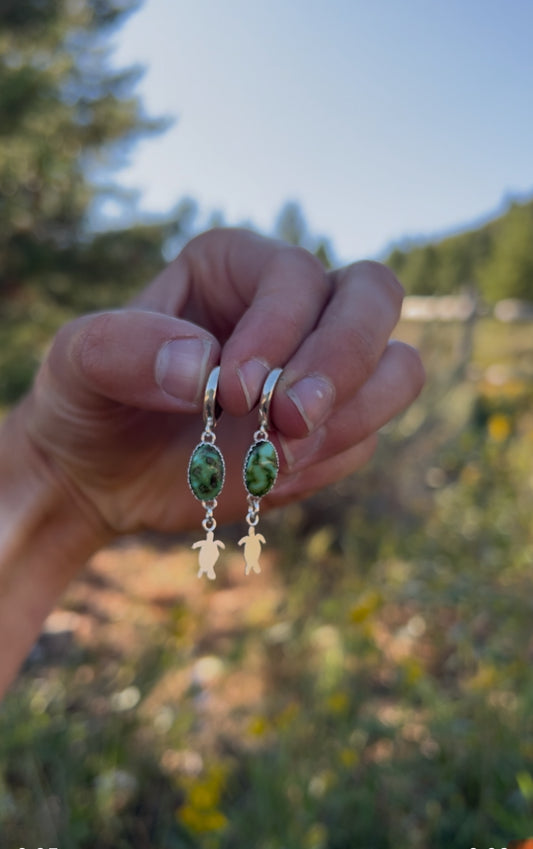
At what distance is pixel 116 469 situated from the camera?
794mm

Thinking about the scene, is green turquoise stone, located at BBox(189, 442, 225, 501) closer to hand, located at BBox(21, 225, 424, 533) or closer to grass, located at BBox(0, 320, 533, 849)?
hand, located at BBox(21, 225, 424, 533)

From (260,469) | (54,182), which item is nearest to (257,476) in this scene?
(260,469)

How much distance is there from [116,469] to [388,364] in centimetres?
35

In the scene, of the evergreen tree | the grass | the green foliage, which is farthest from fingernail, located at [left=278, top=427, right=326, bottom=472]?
Result: the green foliage

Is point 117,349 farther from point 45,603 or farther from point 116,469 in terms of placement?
point 45,603

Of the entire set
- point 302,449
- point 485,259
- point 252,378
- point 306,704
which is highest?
point 252,378

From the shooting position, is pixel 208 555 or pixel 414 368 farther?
pixel 414 368

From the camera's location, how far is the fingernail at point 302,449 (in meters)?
0.58

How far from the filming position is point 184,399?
52 cm

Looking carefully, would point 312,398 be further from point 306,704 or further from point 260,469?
point 306,704

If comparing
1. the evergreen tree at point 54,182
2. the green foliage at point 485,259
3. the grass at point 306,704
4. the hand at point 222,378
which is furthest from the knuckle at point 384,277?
the green foliage at point 485,259

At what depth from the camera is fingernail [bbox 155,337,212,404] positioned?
1.64 ft

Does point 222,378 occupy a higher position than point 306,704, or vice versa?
point 222,378

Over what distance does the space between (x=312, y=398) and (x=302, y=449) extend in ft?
0.40
